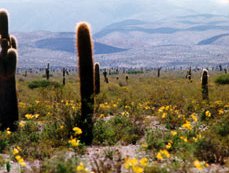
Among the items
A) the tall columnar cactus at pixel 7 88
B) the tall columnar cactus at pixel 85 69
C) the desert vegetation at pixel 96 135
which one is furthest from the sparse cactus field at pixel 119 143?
the tall columnar cactus at pixel 7 88

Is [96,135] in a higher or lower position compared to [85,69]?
lower

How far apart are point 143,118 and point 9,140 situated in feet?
11.2

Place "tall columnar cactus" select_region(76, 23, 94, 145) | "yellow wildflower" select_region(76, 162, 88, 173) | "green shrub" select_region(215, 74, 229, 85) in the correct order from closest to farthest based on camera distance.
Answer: "yellow wildflower" select_region(76, 162, 88, 173) → "tall columnar cactus" select_region(76, 23, 94, 145) → "green shrub" select_region(215, 74, 229, 85)

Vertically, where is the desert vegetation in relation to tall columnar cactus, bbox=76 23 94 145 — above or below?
below

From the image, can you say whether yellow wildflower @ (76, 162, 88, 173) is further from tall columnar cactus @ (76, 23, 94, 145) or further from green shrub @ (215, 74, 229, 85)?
green shrub @ (215, 74, 229, 85)

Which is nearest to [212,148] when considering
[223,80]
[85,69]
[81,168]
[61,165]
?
[61,165]

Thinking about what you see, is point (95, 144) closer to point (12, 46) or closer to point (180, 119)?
point (180, 119)

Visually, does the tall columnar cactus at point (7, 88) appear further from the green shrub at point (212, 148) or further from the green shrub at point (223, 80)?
the green shrub at point (223, 80)

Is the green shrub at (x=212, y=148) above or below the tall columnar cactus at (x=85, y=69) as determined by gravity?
below

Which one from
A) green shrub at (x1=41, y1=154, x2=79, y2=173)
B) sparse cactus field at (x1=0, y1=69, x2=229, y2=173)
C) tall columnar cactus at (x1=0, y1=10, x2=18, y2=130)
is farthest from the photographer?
tall columnar cactus at (x1=0, y1=10, x2=18, y2=130)

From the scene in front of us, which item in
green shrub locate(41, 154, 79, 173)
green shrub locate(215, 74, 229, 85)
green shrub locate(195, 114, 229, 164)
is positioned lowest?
green shrub locate(215, 74, 229, 85)

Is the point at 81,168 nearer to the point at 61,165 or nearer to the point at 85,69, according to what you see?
the point at 61,165

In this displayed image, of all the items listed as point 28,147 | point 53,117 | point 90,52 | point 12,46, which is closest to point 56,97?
point 53,117

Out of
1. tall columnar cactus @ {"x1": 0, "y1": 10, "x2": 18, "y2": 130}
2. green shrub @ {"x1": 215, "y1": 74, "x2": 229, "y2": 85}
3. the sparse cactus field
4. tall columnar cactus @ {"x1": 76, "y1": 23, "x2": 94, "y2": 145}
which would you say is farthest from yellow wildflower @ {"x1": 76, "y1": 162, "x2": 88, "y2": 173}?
green shrub @ {"x1": 215, "y1": 74, "x2": 229, "y2": 85}
